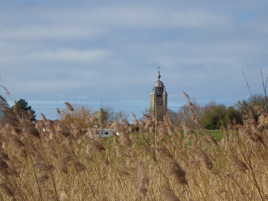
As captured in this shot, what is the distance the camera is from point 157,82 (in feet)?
19.4

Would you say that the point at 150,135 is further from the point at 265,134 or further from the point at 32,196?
the point at 32,196

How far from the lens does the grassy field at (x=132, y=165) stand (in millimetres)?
3115

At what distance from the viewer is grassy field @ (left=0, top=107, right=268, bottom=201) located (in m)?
3.12

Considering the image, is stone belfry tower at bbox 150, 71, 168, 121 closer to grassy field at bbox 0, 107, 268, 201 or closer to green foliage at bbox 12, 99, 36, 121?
grassy field at bbox 0, 107, 268, 201

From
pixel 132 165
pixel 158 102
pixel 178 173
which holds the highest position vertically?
pixel 158 102

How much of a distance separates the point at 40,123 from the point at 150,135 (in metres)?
1.04

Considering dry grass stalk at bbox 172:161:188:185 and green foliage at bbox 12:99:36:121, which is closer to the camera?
dry grass stalk at bbox 172:161:188:185

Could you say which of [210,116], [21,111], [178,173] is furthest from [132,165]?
[210,116]

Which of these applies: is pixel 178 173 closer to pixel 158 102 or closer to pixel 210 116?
pixel 158 102

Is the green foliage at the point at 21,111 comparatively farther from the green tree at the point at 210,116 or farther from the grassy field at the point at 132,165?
the green tree at the point at 210,116

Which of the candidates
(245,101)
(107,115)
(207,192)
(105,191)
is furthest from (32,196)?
(107,115)

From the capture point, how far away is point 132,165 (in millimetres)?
4195

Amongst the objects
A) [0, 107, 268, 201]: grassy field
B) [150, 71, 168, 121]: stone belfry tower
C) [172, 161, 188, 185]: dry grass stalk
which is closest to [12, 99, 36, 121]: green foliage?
[0, 107, 268, 201]: grassy field

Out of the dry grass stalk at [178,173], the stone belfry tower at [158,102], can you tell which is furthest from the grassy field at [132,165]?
the stone belfry tower at [158,102]
